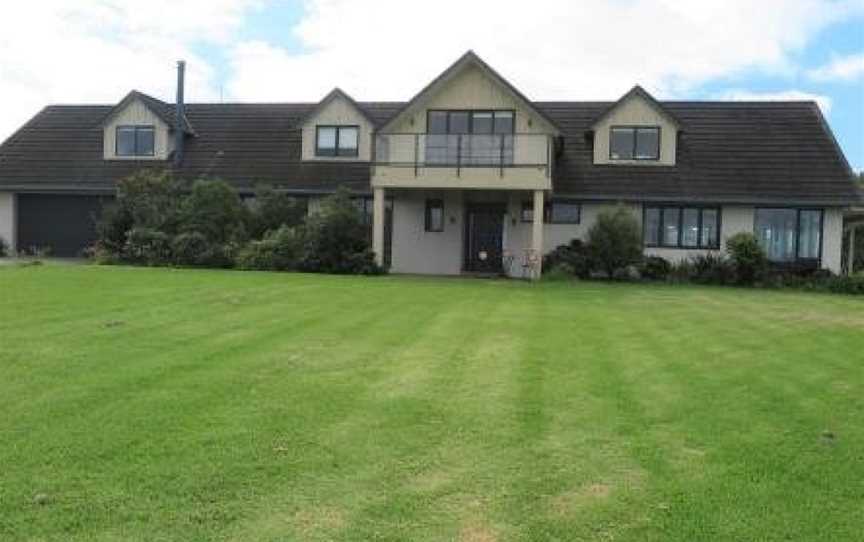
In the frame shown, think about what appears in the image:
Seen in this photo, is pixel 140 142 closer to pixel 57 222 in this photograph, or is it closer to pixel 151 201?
pixel 57 222

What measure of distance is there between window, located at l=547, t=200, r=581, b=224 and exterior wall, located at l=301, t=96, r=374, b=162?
6.82 m

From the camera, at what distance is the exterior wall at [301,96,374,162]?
35.7m

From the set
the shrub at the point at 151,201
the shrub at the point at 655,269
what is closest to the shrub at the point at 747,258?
the shrub at the point at 655,269

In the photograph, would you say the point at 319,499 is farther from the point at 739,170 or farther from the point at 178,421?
the point at 739,170

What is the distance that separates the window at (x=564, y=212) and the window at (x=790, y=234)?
590 cm

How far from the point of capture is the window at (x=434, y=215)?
3397 cm

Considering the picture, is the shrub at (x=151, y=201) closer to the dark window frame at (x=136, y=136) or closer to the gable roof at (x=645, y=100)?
the dark window frame at (x=136, y=136)

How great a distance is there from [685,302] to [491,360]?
1100cm

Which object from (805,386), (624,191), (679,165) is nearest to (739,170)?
(679,165)

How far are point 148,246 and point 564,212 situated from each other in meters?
13.6

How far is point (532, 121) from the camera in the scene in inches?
1233

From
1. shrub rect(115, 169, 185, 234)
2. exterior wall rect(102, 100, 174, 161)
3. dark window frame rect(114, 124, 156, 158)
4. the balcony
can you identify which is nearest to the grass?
the balcony

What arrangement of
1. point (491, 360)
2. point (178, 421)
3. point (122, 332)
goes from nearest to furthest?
point (178, 421) → point (491, 360) → point (122, 332)

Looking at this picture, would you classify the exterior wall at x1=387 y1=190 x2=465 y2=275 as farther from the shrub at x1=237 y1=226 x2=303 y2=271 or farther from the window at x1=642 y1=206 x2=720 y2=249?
the window at x1=642 y1=206 x2=720 y2=249
